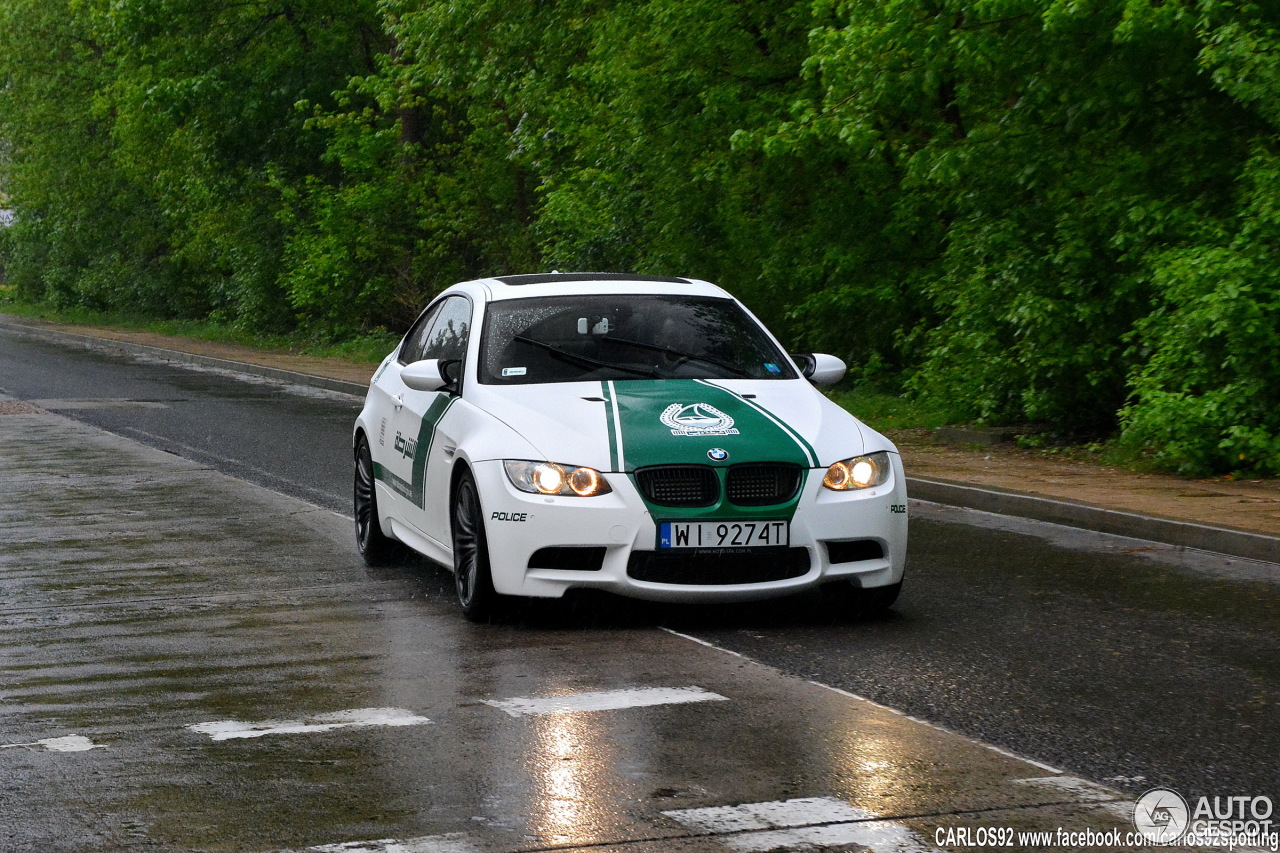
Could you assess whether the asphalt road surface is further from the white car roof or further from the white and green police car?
the white car roof

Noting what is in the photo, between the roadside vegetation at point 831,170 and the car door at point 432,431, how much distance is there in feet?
21.0

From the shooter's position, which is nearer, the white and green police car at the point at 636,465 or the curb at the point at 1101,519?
the white and green police car at the point at 636,465

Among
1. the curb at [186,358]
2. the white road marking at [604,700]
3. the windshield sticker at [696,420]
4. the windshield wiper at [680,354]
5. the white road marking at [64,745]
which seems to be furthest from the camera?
the curb at [186,358]

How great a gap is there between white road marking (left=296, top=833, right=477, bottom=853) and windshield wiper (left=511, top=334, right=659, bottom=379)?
160 inches

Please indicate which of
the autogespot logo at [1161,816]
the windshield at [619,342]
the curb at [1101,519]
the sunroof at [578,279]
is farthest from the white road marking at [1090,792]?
the curb at [1101,519]

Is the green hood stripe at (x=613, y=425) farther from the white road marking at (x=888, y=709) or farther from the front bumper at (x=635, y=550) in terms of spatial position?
the white road marking at (x=888, y=709)

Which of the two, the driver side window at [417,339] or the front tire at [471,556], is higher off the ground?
the driver side window at [417,339]

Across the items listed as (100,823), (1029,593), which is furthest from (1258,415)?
(100,823)

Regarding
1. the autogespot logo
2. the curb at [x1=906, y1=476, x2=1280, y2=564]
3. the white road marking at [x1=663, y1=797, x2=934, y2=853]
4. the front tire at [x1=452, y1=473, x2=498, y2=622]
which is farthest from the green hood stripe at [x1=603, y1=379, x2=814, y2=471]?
the curb at [x1=906, y1=476, x2=1280, y2=564]

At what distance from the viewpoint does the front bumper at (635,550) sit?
299 inches

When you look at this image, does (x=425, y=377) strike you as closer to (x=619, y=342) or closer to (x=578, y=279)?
(x=619, y=342)

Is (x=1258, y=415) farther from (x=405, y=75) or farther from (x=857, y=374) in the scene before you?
(x=405, y=75)

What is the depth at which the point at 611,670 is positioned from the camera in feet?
23.2

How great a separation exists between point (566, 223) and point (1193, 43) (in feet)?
41.3
